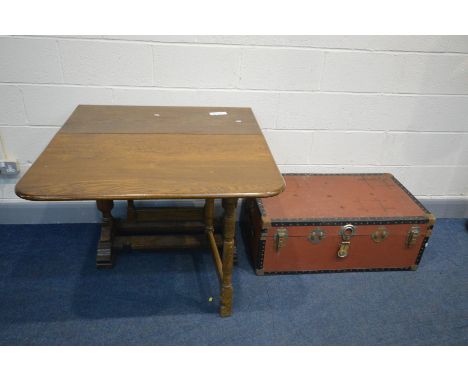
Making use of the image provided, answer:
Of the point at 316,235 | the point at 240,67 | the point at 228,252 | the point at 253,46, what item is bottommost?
the point at 316,235

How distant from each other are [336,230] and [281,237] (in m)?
0.28

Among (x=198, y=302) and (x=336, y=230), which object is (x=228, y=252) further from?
(x=336, y=230)

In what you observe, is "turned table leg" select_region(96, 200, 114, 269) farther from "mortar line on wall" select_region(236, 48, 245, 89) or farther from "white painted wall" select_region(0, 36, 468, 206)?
"mortar line on wall" select_region(236, 48, 245, 89)

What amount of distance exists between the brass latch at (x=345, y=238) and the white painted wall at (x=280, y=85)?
516 mm

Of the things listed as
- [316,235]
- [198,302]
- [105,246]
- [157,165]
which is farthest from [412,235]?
[105,246]

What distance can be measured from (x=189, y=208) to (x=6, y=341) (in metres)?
1.08

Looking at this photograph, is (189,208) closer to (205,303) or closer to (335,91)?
(205,303)

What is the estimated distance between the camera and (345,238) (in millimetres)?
1916

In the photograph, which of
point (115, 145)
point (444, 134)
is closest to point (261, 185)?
point (115, 145)

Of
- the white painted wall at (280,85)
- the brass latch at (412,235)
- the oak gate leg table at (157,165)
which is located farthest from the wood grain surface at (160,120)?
the brass latch at (412,235)

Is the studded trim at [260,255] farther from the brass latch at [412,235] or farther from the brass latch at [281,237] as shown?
the brass latch at [412,235]

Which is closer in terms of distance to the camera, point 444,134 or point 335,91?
point 335,91

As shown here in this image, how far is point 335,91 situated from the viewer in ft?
6.79

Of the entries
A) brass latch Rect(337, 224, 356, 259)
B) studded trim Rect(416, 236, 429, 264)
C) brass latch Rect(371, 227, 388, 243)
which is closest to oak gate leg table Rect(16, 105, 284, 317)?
brass latch Rect(337, 224, 356, 259)
